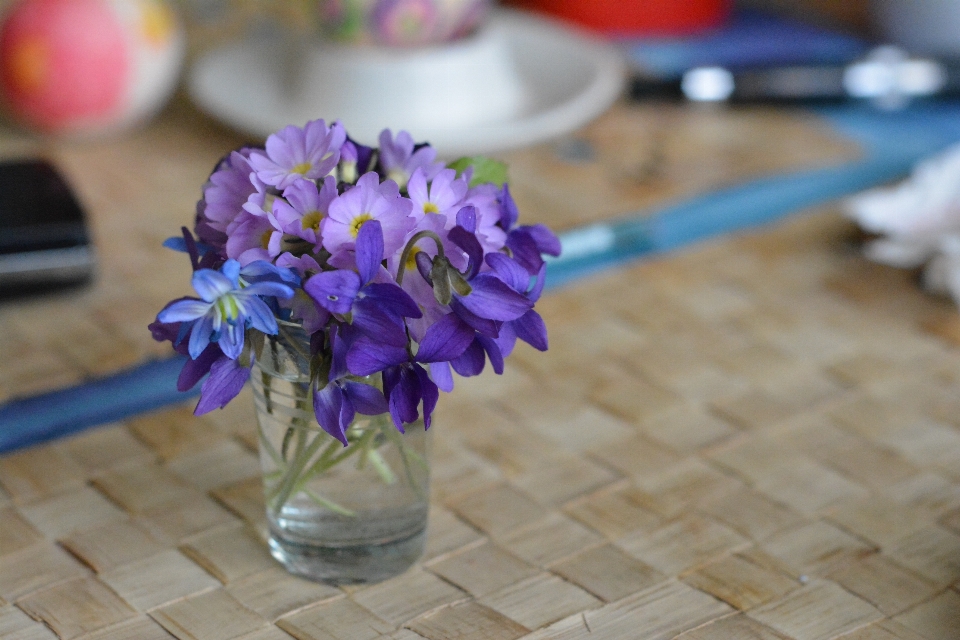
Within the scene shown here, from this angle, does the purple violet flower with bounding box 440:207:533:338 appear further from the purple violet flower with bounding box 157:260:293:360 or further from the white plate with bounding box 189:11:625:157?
the white plate with bounding box 189:11:625:157

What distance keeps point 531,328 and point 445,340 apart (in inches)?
1.3

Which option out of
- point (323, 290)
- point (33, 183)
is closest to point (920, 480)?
point (323, 290)

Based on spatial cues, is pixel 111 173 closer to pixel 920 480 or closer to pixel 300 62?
pixel 300 62

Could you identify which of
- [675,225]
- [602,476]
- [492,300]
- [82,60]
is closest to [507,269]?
[492,300]

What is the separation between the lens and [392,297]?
290 millimetres

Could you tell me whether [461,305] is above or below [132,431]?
above

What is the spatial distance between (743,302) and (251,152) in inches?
12.4

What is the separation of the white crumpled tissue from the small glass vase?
0.33 m

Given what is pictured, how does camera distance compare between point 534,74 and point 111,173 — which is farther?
point 534,74

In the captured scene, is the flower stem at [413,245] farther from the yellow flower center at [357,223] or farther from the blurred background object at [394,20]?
the blurred background object at [394,20]

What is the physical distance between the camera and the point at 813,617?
352 millimetres

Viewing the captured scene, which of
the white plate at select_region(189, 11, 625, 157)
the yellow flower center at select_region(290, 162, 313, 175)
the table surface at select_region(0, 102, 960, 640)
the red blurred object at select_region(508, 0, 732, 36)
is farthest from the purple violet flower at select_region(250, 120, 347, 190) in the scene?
the red blurred object at select_region(508, 0, 732, 36)

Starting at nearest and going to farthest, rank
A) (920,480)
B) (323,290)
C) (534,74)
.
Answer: (323,290)
(920,480)
(534,74)

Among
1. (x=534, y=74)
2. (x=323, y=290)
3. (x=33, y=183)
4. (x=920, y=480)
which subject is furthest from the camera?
(x=534, y=74)
